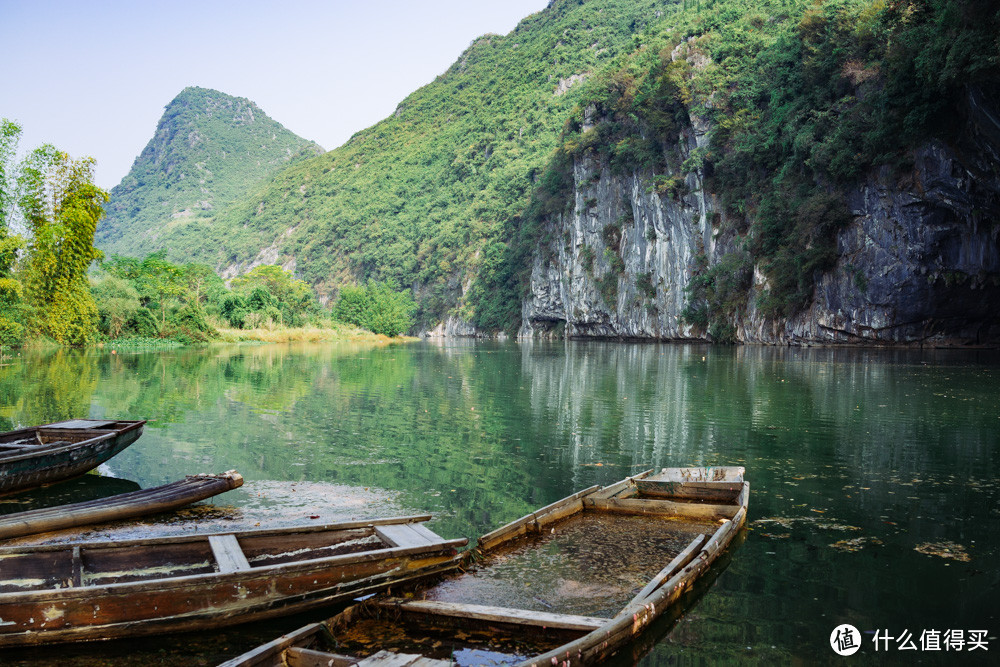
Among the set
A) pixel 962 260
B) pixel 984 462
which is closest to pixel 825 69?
pixel 962 260

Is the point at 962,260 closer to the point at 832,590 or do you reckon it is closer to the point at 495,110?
the point at 832,590

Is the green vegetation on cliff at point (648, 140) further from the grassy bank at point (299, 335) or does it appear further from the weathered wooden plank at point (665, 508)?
the grassy bank at point (299, 335)

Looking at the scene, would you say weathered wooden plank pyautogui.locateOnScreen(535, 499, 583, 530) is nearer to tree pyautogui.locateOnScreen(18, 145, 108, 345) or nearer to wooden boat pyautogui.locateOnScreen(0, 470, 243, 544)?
wooden boat pyautogui.locateOnScreen(0, 470, 243, 544)

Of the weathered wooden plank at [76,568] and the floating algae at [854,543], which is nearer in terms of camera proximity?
the weathered wooden plank at [76,568]

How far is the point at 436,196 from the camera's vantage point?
147 m

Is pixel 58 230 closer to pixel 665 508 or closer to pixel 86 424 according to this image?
pixel 86 424

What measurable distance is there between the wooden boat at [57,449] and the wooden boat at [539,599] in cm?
672

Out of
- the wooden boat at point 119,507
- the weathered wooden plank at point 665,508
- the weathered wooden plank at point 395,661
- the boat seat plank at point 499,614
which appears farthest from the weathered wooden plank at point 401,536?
the wooden boat at point 119,507

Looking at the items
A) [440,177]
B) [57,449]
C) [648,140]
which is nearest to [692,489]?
[57,449]

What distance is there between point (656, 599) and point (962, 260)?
3863 centimetres

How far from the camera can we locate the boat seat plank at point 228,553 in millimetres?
5832

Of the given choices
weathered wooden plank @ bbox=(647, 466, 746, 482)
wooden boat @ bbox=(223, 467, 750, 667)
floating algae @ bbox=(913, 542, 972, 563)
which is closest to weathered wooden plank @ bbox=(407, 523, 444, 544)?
wooden boat @ bbox=(223, 467, 750, 667)

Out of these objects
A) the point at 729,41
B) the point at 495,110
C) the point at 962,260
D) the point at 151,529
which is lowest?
the point at 151,529

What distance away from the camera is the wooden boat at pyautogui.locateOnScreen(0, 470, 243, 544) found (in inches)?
284
